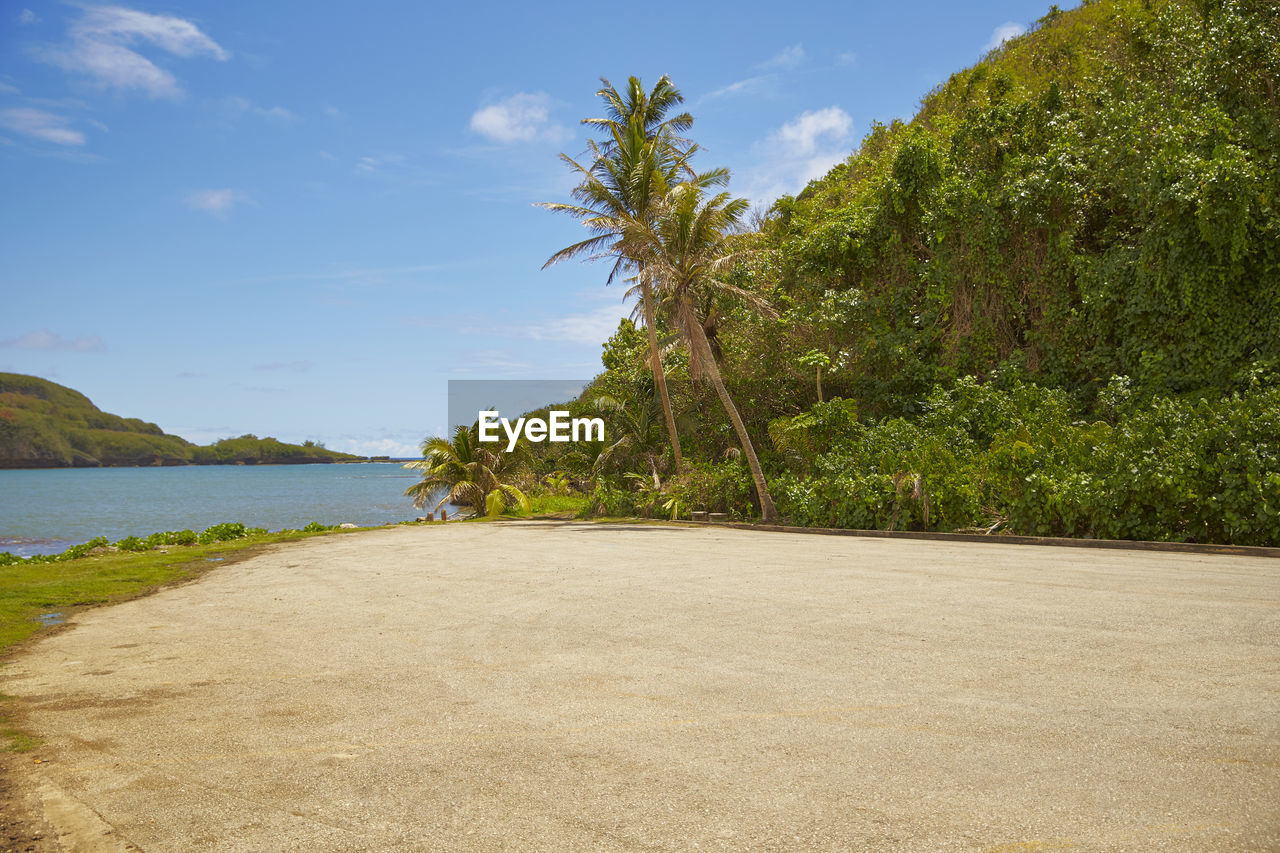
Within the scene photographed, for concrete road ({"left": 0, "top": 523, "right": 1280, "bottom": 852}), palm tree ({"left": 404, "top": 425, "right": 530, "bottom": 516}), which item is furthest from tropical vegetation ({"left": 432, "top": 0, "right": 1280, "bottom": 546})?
concrete road ({"left": 0, "top": 523, "right": 1280, "bottom": 852})

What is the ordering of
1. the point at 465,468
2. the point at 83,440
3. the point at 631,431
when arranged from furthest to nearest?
the point at 83,440 → the point at 465,468 → the point at 631,431

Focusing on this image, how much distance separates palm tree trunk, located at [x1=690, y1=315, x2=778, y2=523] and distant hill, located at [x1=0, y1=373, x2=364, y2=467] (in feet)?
459

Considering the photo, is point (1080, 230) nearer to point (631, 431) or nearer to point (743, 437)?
point (743, 437)

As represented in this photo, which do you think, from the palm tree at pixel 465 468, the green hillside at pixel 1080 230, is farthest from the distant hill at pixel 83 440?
the green hillside at pixel 1080 230

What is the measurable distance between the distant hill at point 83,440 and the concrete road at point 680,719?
148m

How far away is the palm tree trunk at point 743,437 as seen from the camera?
18.1 meters

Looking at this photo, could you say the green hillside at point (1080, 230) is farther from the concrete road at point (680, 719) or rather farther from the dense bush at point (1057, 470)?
the concrete road at point (680, 719)

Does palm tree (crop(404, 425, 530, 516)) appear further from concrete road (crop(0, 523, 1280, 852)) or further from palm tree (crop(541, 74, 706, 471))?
concrete road (crop(0, 523, 1280, 852))

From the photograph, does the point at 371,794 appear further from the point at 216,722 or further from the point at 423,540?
the point at 423,540

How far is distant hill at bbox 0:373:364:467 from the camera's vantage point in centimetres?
12838

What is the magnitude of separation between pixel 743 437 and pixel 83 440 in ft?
519

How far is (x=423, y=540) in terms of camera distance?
624 inches

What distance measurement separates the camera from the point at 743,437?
1884cm

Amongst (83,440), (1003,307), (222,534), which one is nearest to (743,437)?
(1003,307)
